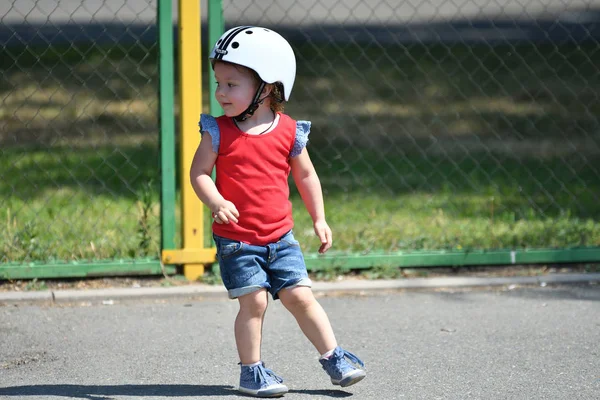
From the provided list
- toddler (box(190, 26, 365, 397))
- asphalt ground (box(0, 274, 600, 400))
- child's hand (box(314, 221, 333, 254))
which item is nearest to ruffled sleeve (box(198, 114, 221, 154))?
toddler (box(190, 26, 365, 397))

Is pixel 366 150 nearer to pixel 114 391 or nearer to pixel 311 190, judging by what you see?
pixel 311 190

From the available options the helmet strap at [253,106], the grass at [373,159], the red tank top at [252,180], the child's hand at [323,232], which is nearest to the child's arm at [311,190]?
the child's hand at [323,232]

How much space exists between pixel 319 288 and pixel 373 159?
3312mm

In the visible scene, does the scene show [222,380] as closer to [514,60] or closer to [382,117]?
[382,117]

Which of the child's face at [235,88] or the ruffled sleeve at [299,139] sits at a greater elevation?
the child's face at [235,88]

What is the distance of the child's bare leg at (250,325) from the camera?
360 centimetres

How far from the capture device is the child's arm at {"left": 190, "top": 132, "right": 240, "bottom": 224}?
3.39 meters

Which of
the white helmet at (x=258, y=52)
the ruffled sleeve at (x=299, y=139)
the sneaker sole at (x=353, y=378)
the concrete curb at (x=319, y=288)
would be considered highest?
the white helmet at (x=258, y=52)

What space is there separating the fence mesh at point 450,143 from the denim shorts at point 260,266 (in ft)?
6.79

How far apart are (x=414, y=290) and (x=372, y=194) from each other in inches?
81.5

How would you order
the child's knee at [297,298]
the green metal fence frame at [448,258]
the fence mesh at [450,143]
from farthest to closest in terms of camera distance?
the fence mesh at [450,143], the green metal fence frame at [448,258], the child's knee at [297,298]

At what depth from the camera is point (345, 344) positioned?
4371 mm

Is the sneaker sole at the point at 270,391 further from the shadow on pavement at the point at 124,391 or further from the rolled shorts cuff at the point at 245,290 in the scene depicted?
the rolled shorts cuff at the point at 245,290

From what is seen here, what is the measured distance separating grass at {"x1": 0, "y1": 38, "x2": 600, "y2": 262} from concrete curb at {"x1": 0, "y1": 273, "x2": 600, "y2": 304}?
0.70ft
